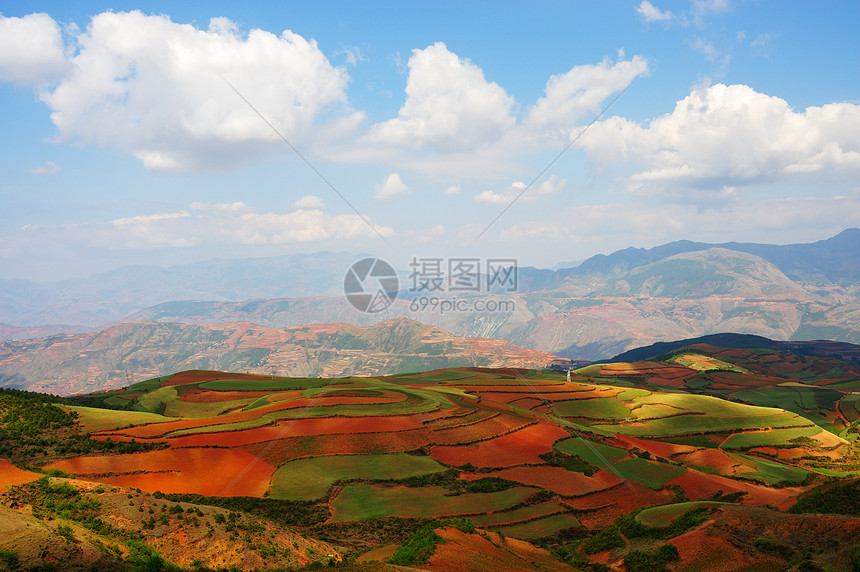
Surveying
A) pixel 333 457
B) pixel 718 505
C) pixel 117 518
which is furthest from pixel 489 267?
pixel 117 518

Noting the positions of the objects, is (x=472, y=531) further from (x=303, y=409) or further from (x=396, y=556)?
(x=303, y=409)

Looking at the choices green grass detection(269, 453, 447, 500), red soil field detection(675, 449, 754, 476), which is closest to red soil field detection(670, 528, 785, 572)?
green grass detection(269, 453, 447, 500)

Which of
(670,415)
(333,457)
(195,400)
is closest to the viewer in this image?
(333,457)

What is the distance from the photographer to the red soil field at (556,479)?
5438cm

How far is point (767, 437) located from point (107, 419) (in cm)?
10412

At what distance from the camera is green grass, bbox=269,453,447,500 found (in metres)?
48.9

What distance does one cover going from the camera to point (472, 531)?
39.2 metres

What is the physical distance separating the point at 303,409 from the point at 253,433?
37.1ft

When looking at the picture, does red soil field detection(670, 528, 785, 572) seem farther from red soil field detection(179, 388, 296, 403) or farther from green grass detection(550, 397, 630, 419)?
red soil field detection(179, 388, 296, 403)

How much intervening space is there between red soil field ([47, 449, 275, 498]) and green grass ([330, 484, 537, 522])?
8.84m

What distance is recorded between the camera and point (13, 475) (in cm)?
3538

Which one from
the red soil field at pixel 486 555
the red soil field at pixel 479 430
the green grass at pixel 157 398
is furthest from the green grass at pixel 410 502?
the green grass at pixel 157 398

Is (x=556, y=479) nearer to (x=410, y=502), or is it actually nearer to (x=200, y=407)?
(x=410, y=502)

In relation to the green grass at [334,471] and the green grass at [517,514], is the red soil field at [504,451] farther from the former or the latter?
the green grass at [517,514]
